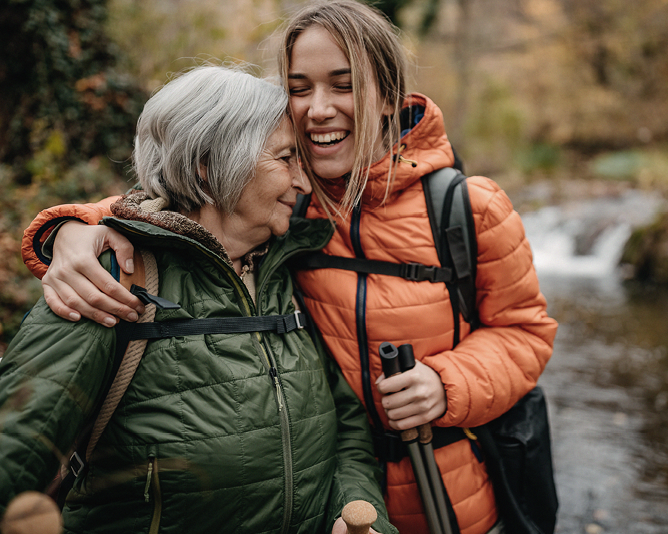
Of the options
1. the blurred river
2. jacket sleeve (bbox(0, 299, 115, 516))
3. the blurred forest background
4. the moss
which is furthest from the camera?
the moss

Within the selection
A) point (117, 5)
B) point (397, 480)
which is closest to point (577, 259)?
point (117, 5)

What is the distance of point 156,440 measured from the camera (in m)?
1.47

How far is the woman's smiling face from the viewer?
189 centimetres

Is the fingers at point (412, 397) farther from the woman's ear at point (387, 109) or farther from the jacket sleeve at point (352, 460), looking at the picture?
the woman's ear at point (387, 109)

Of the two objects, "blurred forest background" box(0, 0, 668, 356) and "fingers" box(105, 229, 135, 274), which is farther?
"blurred forest background" box(0, 0, 668, 356)

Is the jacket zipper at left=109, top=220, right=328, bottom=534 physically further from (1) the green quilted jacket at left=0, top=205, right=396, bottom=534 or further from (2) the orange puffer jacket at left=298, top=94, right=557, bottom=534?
(2) the orange puffer jacket at left=298, top=94, right=557, bottom=534

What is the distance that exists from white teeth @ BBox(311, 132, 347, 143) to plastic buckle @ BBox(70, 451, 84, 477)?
4.46 feet

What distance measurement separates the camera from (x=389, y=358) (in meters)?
1.79

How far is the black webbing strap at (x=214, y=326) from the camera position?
152 cm

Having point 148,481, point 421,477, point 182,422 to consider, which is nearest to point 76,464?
point 148,481

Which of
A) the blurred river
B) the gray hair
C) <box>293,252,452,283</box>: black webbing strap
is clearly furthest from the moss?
the gray hair

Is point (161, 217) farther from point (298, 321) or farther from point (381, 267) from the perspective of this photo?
point (381, 267)

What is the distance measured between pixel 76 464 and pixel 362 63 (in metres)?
1.65

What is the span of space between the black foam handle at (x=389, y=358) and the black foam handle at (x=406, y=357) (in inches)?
0.6
